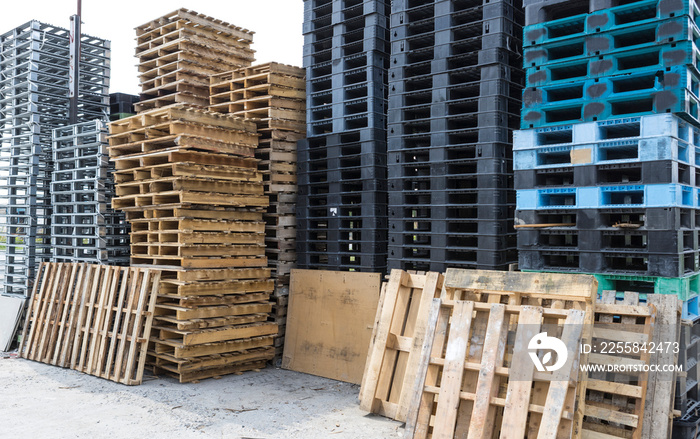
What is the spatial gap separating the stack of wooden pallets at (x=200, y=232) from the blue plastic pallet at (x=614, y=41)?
4.99m

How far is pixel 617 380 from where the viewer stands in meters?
5.50

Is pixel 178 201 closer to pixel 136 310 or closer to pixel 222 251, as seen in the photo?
pixel 222 251

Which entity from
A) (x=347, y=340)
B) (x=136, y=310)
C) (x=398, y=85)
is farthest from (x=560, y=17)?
(x=136, y=310)

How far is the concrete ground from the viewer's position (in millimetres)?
6293

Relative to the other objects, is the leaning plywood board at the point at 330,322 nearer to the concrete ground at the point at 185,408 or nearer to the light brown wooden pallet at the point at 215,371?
the concrete ground at the point at 185,408

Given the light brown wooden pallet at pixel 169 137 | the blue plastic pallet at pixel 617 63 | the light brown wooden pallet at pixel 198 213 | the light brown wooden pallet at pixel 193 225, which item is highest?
the blue plastic pallet at pixel 617 63

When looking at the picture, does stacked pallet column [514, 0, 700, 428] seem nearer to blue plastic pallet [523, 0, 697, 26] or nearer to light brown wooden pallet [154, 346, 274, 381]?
blue plastic pallet [523, 0, 697, 26]

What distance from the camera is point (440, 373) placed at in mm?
5871

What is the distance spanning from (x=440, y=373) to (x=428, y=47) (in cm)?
458

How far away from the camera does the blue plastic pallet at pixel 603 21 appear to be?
19.6 ft

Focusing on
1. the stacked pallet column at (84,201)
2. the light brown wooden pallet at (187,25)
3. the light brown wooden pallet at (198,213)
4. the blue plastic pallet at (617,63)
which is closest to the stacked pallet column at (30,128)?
the stacked pallet column at (84,201)

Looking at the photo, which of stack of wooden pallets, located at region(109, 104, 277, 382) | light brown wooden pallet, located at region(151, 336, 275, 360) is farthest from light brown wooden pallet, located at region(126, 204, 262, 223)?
light brown wooden pallet, located at region(151, 336, 275, 360)

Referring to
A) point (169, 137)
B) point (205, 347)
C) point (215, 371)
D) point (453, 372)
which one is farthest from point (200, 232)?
point (453, 372)

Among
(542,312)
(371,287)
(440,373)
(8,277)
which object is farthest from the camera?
(8,277)
